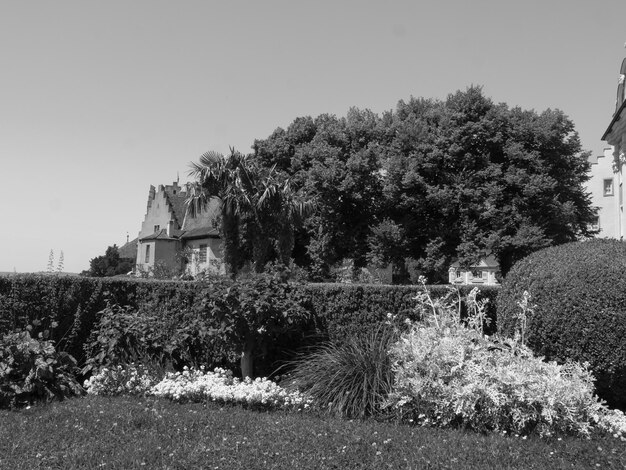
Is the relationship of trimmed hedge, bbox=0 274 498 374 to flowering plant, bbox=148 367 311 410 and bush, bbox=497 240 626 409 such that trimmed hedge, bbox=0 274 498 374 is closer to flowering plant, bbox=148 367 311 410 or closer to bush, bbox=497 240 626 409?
flowering plant, bbox=148 367 311 410

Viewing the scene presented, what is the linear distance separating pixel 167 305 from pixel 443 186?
814 inches

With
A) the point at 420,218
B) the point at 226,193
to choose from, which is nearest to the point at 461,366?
the point at 226,193

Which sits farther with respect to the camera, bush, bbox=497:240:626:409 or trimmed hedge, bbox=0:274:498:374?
trimmed hedge, bbox=0:274:498:374

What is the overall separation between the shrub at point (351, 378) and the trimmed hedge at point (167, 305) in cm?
108

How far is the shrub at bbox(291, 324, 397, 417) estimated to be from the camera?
6.74m

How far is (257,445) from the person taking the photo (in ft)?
17.5

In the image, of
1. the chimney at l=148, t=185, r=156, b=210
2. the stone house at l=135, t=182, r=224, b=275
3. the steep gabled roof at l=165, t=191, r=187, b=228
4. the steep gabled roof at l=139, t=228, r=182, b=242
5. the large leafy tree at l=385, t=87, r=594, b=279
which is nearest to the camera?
the large leafy tree at l=385, t=87, r=594, b=279

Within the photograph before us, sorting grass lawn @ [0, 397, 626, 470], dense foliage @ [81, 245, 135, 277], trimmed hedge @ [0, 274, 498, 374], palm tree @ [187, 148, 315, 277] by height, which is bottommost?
grass lawn @ [0, 397, 626, 470]

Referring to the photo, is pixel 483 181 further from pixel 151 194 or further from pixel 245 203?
pixel 151 194

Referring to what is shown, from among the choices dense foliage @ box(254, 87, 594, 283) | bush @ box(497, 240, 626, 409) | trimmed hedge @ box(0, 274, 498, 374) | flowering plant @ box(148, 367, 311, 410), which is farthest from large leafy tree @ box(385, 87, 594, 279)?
flowering plant @ box(148, 367, 311, 410)

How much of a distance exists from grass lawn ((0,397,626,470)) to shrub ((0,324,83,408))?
75cm

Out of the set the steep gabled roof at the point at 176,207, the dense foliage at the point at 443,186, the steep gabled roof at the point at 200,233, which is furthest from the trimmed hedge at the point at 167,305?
the steep gabled roof at the point at 176,207

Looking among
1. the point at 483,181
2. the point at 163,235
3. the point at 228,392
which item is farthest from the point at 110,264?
the point at 228,392

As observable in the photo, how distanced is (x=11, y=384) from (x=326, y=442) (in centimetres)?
446
